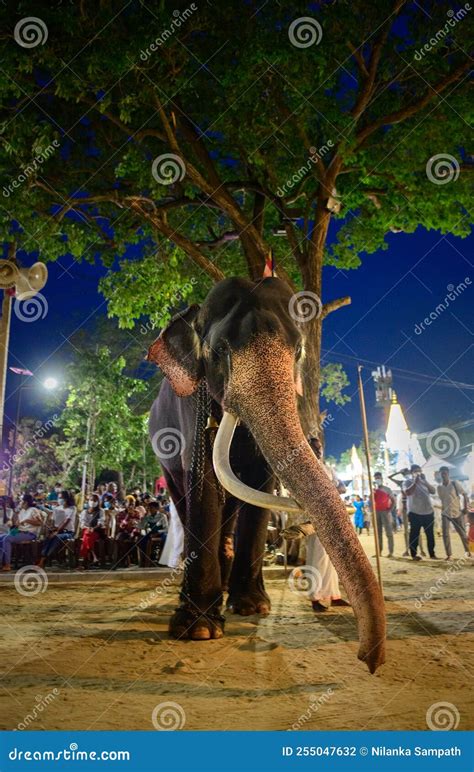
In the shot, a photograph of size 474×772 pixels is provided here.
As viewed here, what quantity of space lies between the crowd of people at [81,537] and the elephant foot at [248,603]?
4.21 m

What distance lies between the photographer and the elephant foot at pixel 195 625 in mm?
5449

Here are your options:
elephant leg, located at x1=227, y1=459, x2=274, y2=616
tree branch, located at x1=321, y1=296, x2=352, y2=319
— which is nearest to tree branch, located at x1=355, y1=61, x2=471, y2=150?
tree branch, located at x1=321, y1=296, x2=352, y2=319

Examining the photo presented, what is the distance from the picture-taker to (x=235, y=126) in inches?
423

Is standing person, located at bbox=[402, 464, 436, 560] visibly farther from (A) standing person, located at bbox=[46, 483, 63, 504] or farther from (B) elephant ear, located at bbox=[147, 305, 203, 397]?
(A) standing person, located at bbox=[46, 483, 63, 504]

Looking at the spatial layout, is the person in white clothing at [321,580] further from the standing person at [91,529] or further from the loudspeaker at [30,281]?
the loudspeaker at [30,281]

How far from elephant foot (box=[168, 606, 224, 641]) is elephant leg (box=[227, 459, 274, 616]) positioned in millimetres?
1419

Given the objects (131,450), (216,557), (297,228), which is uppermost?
(297,228)

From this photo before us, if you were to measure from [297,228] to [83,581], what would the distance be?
892cm

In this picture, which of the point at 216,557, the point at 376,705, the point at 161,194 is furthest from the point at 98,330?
the point at 376,705

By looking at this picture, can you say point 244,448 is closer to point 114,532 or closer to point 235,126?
point 235,126

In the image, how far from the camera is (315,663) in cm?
469

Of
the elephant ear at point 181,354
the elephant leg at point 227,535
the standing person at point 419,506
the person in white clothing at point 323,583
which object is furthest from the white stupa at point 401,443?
the elephant ear at point 181,354

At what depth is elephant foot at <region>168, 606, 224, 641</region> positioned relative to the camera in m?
5.45

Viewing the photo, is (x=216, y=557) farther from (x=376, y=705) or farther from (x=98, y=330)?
(x=98, y=330)
